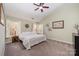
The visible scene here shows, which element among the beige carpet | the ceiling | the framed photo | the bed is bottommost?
the beige carpet

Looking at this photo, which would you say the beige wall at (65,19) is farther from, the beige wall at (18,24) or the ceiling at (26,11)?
the beige wall at (18,24)

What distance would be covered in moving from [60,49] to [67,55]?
145 millimetres

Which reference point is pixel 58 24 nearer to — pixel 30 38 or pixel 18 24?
pixel 30 38

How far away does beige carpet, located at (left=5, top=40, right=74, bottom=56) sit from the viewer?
1312mm

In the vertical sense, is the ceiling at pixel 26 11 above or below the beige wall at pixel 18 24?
above

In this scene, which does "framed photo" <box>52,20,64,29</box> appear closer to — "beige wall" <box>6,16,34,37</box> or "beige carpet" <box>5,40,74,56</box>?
"beige carpet" <box>5,40,74,56</box>

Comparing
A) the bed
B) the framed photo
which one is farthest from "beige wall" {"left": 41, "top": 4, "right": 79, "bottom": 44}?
the bed

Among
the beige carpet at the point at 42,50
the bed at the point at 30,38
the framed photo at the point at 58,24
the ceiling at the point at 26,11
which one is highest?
the ceiling at the point at 26,11

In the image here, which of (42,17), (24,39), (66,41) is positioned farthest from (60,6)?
(24,39)

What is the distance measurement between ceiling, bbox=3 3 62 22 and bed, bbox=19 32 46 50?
269 mm

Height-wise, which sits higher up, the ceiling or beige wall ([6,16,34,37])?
the ceiling

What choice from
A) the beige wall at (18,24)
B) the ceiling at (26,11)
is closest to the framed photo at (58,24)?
the ceiling at (26,11)

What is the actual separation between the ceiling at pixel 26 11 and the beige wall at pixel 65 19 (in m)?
0.09

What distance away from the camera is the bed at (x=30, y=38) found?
1.35m
